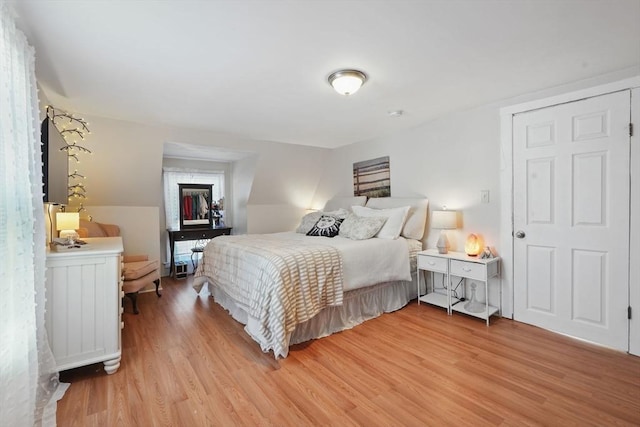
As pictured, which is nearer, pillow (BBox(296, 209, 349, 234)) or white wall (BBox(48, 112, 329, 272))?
white wall (BBox(48, 112, 329, 272))

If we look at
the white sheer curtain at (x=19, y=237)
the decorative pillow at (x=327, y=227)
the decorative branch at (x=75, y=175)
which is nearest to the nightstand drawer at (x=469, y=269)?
the decorative pillow at (x=327, y=227)

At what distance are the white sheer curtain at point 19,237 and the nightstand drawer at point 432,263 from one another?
323 cm

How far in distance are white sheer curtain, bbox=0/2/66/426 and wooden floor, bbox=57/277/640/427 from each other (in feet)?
1.41

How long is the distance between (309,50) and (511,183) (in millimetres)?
2363

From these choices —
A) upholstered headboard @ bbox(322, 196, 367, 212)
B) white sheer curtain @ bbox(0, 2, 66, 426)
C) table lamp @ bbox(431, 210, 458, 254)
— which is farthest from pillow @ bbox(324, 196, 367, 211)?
white sheer curtain @ bbox(0, 2, 66, 426)

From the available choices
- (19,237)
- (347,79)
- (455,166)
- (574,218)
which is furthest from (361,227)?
(19,237)

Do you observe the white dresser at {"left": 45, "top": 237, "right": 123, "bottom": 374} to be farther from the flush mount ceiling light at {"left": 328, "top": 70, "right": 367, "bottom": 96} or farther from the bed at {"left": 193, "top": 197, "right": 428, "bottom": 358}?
the flush mount ceiling light at {"left": 328, "top": 70, "right": 367, "bottom": 96}

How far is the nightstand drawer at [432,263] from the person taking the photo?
10.4 ft

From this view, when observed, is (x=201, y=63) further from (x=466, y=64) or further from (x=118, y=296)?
(x=466, y=64)

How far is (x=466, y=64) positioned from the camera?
2201mm

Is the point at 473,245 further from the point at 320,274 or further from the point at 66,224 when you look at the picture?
the point at 66,224

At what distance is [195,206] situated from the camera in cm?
525

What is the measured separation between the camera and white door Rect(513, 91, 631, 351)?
2354 millimetres

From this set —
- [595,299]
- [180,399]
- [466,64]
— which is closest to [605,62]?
[466,64]
